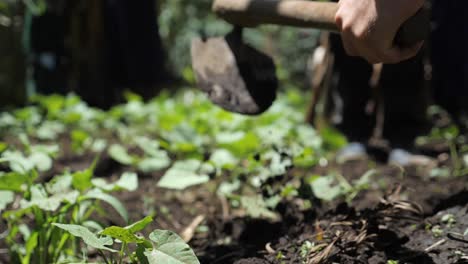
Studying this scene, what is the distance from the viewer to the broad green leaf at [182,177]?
1.86 m

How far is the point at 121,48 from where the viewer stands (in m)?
5.26

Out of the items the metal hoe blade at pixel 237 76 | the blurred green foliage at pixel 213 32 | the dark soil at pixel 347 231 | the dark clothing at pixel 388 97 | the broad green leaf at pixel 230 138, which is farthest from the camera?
the blurred green foliage at pixel 213 32

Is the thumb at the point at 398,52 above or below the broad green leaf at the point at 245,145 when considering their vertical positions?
above

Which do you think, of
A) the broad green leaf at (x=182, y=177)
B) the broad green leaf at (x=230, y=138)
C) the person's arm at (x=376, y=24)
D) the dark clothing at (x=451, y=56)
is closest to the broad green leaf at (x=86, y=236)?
the broad green leaf at (x=182, y=177)

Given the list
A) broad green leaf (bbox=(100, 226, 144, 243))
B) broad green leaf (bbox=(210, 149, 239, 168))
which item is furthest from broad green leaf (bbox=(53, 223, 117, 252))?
broad green leaf (bbox=(210, 149, 239, 168))

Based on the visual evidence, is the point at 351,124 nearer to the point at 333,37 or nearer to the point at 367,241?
the point at 333,37

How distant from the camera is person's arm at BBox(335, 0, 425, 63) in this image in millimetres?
1262

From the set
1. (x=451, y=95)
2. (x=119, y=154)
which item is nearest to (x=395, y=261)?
(x=119, y=154)

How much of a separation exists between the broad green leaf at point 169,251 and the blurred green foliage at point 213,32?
4.79m

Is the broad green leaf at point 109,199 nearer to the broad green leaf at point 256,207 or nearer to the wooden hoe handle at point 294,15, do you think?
the broad green leaf at point 256,207

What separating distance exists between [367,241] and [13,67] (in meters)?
3.93

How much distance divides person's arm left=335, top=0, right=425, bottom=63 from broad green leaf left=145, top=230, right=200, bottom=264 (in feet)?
1.95

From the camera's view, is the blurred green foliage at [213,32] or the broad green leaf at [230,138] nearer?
the broad green leaf at [230,138]

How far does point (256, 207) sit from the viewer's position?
6.13ft
